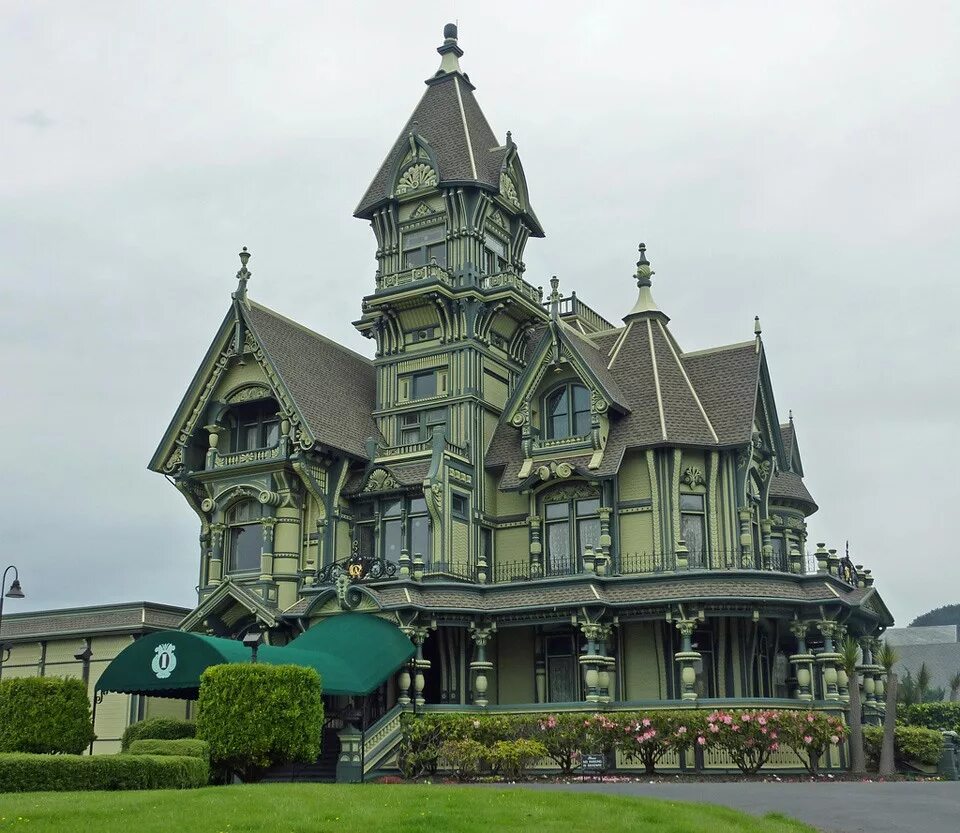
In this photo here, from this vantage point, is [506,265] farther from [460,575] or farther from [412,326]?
[460,575]

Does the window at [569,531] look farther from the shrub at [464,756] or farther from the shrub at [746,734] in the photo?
the shrub at [464,756]

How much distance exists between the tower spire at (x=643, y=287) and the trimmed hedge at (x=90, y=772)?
23.9 m

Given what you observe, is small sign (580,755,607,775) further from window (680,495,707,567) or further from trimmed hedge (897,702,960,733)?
trimmed hedge (897,702,960,733)

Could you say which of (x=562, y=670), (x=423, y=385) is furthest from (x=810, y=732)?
(x=423, y=385)

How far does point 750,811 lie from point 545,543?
1949 cm

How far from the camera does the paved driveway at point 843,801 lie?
59.1 feet

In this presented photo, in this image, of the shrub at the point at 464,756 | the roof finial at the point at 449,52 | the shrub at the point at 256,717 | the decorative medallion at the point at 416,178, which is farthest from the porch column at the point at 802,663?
Answer: the roof finial at the point at 449,52

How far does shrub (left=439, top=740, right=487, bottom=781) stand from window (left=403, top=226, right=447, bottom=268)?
18032 millimetres

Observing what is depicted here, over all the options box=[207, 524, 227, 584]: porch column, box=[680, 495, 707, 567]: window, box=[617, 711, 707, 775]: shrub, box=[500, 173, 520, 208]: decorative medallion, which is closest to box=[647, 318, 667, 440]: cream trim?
box=[680, 495, 707, 567]: window

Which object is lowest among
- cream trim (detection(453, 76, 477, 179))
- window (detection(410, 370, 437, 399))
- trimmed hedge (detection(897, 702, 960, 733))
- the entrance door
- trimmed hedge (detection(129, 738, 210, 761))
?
trimmed hedge (detection(129, 738, 210, 761))

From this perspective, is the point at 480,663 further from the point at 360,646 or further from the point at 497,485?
the point at 497,485

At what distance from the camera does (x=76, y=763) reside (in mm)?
21422

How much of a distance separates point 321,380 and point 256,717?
698 inches

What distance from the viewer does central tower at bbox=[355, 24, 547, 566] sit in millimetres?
39406
